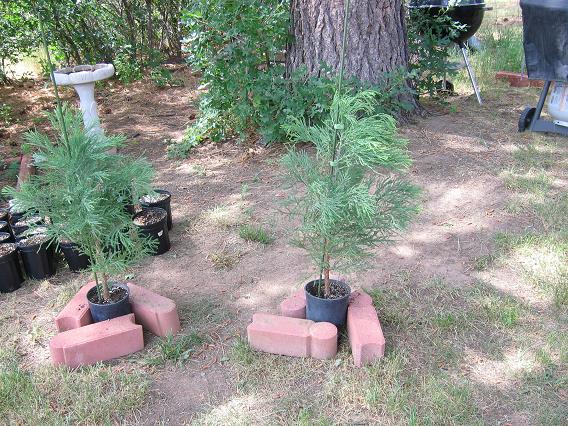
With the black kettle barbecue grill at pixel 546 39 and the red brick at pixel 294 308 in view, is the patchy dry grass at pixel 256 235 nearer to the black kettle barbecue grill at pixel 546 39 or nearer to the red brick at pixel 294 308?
the red brick at pixel 294 308

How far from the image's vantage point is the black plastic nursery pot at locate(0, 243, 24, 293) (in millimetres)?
3102

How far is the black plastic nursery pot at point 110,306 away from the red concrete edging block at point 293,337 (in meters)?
0.63

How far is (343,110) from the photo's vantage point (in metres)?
2.25

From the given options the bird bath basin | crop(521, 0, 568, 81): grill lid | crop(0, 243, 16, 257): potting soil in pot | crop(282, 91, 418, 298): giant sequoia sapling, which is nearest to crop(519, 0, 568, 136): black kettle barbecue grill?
crop(521, 0, 568, 81): grill lid

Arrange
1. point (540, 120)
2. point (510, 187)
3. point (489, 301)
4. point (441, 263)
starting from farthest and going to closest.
Answer: point (540, 120)
point (510, 187)
point (441, 263)
point (489, 301)

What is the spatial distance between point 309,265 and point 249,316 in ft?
1.84

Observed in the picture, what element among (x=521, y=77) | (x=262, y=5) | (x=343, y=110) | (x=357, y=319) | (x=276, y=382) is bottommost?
(x=276, y=382)

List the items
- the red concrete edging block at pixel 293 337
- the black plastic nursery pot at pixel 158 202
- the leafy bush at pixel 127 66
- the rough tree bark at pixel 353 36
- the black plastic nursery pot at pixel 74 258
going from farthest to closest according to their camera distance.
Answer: the leafy bush at pixel 127 66
the rough tree bark at pixel 353 36
the black plastic nursery pot at pixel 158 202
the black plastic nursery pot at pixel 74 258
the red concrete edging block at pixel 293 337

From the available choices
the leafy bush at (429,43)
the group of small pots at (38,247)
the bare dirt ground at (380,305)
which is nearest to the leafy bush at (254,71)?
the bare dirt ground at (380,305)

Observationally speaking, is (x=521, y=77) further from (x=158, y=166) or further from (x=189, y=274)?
(x=189, y=274)

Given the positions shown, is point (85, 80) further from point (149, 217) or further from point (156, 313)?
point (156, 313)

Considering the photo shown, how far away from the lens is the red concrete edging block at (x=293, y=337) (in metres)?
2.48

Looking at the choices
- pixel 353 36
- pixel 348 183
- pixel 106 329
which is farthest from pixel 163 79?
pixel 348 183

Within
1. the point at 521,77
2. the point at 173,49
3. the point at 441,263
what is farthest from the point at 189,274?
the point at 173,49
